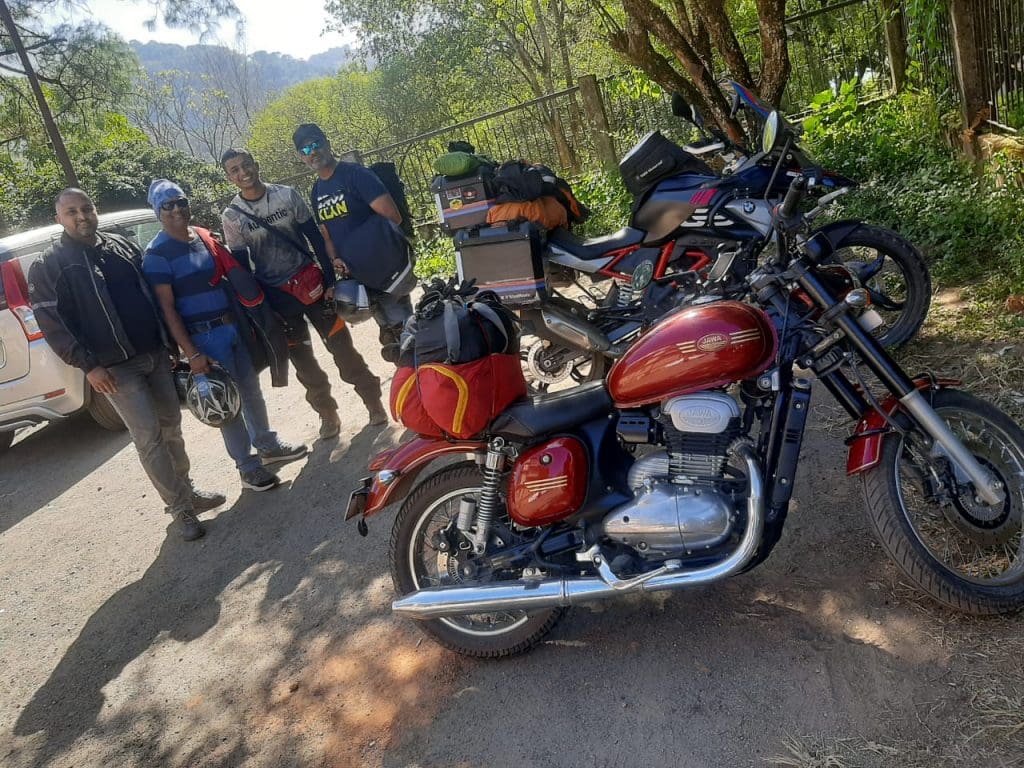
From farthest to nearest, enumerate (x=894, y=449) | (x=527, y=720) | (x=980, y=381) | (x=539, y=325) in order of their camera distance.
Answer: (x=539, y=325) → (x=980, y=381) → (x=527, y=720) → (x=894, y=449)

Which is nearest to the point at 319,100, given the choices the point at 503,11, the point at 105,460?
the point at 503,11

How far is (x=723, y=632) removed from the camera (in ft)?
8.83

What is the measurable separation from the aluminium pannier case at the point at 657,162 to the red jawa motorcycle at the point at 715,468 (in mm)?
1430

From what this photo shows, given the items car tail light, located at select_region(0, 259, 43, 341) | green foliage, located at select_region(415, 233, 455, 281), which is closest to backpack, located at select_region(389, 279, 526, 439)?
car tail light, located at select_region(0, 259, 43, 341)

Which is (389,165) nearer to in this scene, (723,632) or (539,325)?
(539,325)

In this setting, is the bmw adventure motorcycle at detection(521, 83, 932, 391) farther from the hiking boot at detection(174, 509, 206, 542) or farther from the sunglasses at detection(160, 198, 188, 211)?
the hiking boot at detection(174, 509, 206, 542)

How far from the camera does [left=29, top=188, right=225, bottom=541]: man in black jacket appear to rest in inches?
159

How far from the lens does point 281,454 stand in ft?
17.1

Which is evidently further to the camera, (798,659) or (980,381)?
(980,381)

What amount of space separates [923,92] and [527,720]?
6298 millimetres

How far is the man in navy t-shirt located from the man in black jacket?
1.17 m

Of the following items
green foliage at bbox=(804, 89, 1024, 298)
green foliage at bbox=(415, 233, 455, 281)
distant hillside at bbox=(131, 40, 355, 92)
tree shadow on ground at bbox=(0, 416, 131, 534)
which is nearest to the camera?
green foliage at bbox=(804, 89, 1024, 298)

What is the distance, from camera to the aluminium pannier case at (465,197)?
14.9 feet

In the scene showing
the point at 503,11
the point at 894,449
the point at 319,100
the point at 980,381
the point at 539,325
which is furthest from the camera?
the point at 319,100
